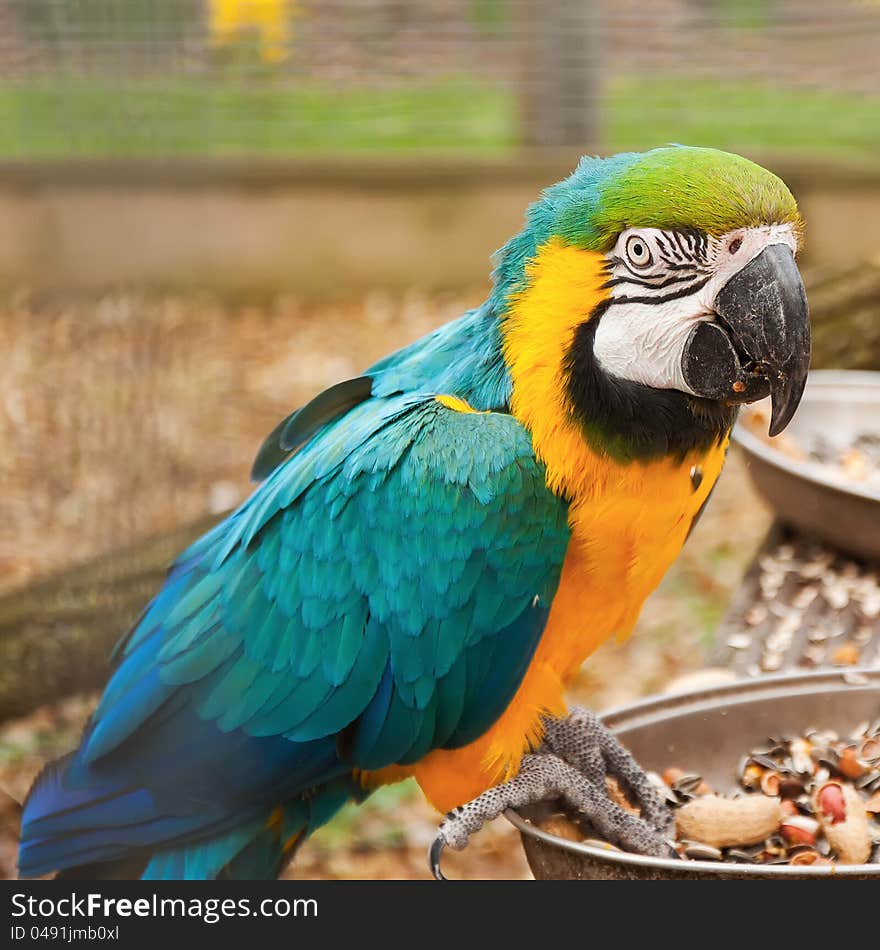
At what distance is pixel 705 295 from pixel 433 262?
439cm

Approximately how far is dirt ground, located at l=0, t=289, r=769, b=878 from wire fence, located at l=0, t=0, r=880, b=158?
792 mm

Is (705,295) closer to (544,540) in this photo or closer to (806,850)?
(544,540)

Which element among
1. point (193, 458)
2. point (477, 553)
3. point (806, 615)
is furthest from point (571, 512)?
point (193, 458)

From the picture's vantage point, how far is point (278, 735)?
1.59 meters

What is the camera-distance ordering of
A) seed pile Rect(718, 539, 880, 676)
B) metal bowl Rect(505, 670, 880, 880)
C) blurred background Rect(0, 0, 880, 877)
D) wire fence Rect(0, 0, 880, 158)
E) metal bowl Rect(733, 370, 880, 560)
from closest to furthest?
metal bowl Rect(505, 670, 880, 880), seed pile Rect(718, 539, 880, 676), metal bowl Rect(733, 370, 880, 560), blurred background Rect(0, 0, 880, 877), wire fence Rect(0, 0, 880, 158)

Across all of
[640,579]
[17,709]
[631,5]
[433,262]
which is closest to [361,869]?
[17,709]

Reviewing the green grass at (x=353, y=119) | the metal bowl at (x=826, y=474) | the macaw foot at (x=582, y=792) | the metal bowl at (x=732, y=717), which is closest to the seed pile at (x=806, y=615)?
the metal bowl at (x=826, y=474)

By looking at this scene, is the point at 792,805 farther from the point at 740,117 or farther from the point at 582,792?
the point at 740,117

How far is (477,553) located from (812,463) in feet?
3.39

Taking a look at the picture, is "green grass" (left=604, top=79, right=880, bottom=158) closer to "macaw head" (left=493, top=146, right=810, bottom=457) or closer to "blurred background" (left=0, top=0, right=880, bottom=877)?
"blurred background" (left=0, top=0, right=880, bottom=877)

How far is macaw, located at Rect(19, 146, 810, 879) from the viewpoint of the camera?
4.46 feet

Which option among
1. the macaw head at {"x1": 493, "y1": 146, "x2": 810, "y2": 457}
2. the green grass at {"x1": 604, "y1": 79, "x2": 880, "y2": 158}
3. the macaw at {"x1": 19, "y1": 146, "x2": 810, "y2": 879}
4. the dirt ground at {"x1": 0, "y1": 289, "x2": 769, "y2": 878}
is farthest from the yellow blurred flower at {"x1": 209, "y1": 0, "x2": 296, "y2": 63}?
the macaw head at {"x1": 493, "y1": 146, "x2": 810, "y2": 457}

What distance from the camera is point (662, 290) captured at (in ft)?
4.47

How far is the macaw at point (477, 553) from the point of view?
1360 millimetres
